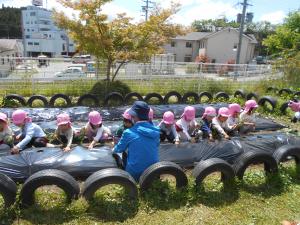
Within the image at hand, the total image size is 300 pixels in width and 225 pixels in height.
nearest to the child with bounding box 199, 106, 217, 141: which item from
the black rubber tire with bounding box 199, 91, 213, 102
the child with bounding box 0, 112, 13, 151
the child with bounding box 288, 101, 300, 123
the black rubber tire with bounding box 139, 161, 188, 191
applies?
the black rubber tire with bounding box 139, 161, 188, 191

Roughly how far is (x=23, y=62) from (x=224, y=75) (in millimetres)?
9095

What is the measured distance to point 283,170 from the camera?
5109mm

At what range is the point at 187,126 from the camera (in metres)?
6.34

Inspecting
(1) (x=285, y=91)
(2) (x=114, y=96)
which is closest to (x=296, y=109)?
(1) (x=285, y=91)

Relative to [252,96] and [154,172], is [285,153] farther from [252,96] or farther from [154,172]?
[252,96]

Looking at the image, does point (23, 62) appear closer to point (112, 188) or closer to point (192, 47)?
point (112, 188)

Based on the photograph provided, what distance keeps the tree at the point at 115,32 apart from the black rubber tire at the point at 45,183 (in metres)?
7.36

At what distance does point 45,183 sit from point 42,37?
6311cm

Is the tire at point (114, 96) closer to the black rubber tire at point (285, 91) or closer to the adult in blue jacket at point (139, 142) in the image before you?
the adult in blue jacket at point (139, 142)

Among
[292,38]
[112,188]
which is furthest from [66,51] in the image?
Answer: [112,188]

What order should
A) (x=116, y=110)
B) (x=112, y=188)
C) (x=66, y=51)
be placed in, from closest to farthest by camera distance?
1. (x=112, y=188)
2. (x=116, y=110)
3. (x=66, y=51)

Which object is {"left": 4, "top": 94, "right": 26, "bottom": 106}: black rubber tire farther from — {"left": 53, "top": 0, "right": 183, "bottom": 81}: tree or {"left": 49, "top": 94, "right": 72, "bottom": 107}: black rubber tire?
{"left": 53, "top": 0, "right": 183, "bottom": 81}: tree

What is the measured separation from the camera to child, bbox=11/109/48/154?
525 cm

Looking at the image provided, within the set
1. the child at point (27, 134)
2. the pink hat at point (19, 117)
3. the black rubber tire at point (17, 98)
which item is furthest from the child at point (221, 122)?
the black rubber tire at point (17, 98)
